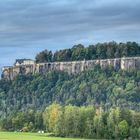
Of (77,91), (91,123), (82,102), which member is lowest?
(91,123)

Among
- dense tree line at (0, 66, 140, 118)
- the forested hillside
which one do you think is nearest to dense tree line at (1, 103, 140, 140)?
the forested hillside

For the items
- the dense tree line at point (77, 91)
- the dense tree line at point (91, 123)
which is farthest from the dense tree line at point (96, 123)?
the dense tree line at point (77, 91)

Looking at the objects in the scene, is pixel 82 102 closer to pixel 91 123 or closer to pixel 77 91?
pixel 77 91

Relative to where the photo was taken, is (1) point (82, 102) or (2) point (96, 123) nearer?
(2) point (96, 123)

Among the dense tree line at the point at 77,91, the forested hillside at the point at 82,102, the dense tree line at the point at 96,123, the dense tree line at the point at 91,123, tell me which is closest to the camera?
the dense tree line at the point at 96,123

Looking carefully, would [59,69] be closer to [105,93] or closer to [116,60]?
[116,60]

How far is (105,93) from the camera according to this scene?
17125 cm

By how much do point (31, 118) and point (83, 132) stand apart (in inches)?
771

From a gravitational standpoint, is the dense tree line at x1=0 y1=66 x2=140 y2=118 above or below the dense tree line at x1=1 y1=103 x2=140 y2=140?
above

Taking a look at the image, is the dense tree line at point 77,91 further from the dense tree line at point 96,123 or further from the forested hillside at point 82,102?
the dense tree line at point 96,123

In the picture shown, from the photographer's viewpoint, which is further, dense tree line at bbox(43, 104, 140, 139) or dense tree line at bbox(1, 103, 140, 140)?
dense tree line at bbox(1, 103, 140, 140)

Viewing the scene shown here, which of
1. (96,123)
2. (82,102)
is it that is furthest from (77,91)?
(96,123)

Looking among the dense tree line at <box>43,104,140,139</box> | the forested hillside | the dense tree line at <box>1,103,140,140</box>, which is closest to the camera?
the dense tree line at <box>43,104,140,139</box>

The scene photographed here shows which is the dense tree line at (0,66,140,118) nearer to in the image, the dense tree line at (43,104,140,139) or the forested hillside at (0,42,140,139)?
the forested hillside at (0,42,140,139)
